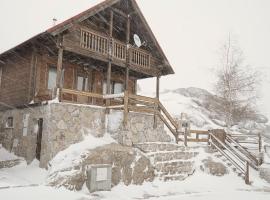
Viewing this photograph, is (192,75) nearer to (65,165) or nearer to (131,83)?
(131,83)

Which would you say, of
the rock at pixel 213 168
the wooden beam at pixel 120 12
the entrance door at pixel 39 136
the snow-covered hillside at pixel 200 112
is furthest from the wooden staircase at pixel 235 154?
the snow-covered hillside at pixel 200 112

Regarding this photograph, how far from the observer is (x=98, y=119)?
1482 centimetres

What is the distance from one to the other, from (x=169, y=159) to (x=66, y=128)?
533 centimetres

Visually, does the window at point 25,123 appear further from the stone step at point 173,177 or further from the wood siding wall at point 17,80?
the stone step at point 173,177

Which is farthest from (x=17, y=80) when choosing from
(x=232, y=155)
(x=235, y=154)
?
(x=235, y=154)

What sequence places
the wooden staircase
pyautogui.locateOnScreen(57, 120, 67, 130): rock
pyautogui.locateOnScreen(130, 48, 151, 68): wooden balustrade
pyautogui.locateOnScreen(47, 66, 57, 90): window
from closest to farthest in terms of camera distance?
pyautogui.locateOnScreen(57, 120, 67, 130): rock < the wooden staircase < pyautogui.locateOnScreen(47, 66, 57, 90): window < pyautogui.locateOnScreen(130, 48, 151, 68): wooden balustrade

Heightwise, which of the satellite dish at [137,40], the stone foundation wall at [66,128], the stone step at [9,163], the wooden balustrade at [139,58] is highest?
the satellite dish at [137,40]

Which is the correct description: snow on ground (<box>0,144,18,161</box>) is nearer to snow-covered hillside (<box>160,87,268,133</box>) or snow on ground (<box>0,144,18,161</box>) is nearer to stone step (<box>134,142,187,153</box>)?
stone step (<box>134,142,187,153</box>)

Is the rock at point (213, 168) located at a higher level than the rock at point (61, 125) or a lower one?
lower

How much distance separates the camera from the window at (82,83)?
1869 cm

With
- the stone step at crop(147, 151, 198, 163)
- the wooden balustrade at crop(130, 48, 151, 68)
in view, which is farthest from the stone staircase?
the wooden balustrade at crop(130, 48, 151, 68)

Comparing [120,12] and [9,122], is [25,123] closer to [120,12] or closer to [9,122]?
[9,122]

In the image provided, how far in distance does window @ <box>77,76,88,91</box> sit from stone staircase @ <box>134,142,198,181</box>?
632 cm

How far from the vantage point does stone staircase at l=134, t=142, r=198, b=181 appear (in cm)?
1414
